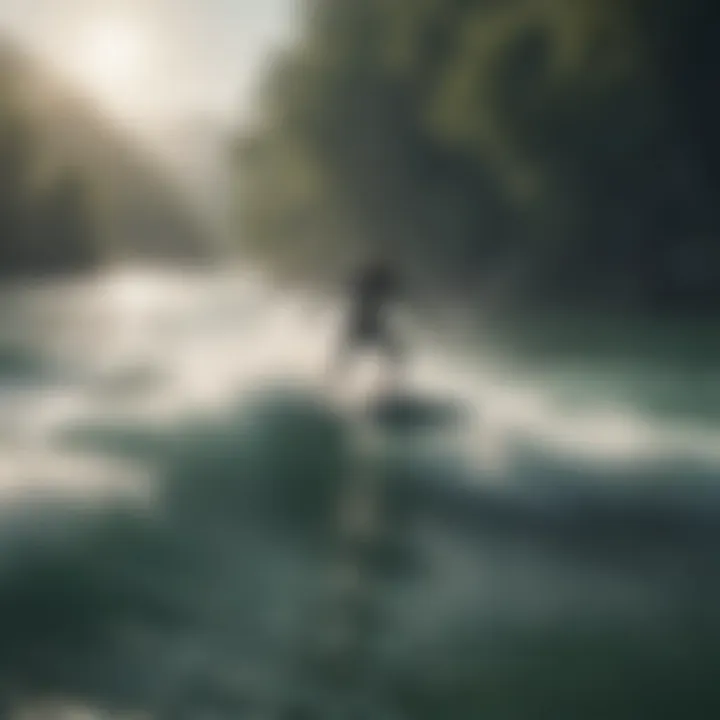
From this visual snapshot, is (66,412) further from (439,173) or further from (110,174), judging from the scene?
(439,173)

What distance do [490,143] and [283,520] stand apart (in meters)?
0.56

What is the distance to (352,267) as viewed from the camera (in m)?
1.24

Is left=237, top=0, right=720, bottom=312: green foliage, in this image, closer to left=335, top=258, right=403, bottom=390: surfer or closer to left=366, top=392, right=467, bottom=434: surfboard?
left=335, top=258, right=403, bottom=390: surfer

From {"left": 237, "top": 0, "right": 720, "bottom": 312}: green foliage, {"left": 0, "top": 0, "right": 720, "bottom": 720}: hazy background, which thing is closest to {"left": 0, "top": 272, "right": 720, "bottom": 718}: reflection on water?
{"left": 0, "top": 0, "right": 720, "bottom": 720}: hazy background

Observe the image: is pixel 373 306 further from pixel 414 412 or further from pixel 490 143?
pixel 490 143

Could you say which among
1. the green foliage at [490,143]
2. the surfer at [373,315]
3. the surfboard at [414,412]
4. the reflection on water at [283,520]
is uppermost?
the green foliage at [490,143]

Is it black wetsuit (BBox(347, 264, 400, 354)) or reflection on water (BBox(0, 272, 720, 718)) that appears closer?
reflection on water (BBox(0, 272, 720, 718))

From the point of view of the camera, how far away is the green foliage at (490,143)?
48.6 inches

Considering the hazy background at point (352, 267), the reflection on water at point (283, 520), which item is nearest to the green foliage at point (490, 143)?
the hazy background at point (352, 267)

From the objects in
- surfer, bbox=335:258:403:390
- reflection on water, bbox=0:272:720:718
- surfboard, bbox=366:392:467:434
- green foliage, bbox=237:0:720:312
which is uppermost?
green foliage, bbox=237:0:720:312

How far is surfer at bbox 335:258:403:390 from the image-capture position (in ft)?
4.05

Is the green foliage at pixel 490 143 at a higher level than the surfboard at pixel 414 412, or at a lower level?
higher

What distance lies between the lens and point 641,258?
130cm

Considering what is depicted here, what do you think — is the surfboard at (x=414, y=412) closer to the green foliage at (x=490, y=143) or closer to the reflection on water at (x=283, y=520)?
the reflection on water at (x=283, y=520)
